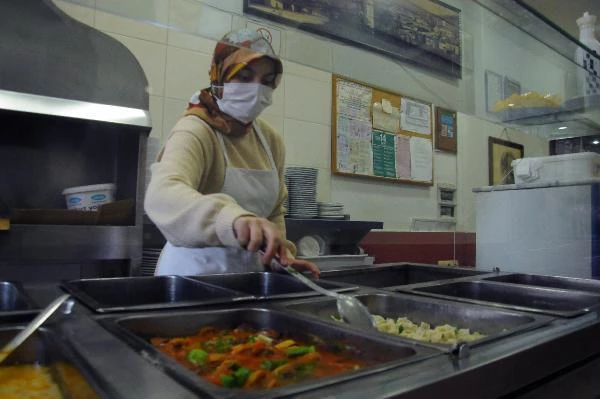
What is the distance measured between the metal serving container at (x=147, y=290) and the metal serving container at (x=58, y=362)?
0.35 m

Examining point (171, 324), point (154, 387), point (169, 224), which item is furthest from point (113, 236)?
point (154, 387)

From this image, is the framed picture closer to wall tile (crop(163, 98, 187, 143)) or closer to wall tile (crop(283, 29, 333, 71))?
wall tile (crop(163, 98, 187, 143))

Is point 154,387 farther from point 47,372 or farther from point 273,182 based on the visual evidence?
point 273,182

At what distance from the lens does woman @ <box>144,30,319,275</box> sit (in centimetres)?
141

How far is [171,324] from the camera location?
3.38 ft

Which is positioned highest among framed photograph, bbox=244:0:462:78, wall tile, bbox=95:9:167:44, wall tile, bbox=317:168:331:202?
wall tile, bbox=95:9:167:44

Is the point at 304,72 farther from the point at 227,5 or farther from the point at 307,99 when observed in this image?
the point at 227,5

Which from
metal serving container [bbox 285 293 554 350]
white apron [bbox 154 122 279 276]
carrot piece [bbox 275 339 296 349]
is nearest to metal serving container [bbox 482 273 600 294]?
metal serving container [bbox 285 293 554 350]

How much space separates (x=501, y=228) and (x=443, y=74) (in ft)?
5.45

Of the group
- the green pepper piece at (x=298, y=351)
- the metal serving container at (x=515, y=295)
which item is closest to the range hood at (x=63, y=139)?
the metal serving container at (x=515, y=295)

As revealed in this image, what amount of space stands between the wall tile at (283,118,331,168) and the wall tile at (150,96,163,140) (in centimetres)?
105

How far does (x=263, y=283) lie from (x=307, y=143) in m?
2.44

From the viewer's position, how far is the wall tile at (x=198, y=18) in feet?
3.80

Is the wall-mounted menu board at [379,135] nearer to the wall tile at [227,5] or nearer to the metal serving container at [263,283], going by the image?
the metal serving container at [263,283]
